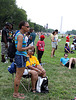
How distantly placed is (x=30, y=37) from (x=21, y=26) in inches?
151

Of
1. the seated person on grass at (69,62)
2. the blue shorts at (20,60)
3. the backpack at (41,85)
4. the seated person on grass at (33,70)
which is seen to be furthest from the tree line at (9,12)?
the blue shorts at (20,60)

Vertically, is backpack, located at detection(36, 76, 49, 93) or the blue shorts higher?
the blue shorts

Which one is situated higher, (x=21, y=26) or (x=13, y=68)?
(x=21, y=26)

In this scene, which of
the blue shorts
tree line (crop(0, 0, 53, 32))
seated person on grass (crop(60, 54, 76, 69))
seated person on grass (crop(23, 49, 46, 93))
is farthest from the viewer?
tree line (crop(0, 0, 53, 32))

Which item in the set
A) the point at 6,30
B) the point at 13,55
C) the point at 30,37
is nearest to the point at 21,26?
the point at 13,55

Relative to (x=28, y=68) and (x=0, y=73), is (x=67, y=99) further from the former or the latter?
(x=0, y=73)

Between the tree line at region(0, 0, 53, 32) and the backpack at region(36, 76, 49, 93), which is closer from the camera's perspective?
the backpack at region(36, 76, 49, 93)

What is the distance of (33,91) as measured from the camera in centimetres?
373

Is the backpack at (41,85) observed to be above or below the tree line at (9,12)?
below

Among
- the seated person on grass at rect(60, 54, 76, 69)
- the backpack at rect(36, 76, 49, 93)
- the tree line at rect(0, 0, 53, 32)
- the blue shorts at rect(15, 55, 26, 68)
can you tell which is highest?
the tree line at rect(0, 0, 53, 32)

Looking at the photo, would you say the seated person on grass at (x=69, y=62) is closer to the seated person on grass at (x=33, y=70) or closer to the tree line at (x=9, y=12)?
the seated person on grass at (x=33, y=70)

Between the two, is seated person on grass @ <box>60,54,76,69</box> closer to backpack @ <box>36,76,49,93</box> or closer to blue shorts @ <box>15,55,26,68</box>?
backpack @ <box>36,76,49,93</box>

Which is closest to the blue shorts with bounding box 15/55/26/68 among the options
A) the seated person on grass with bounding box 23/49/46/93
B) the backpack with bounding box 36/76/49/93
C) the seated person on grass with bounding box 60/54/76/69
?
the seated person on grass with bounding box 23/49/46/93

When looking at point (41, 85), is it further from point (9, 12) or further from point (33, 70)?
point (9, 12)
